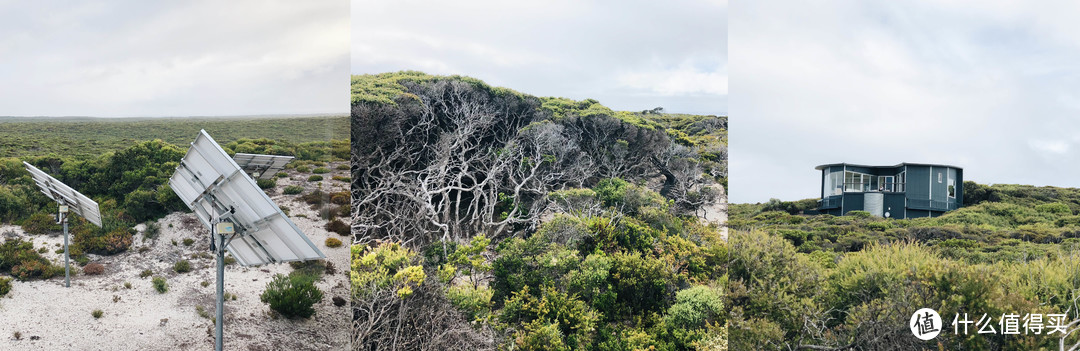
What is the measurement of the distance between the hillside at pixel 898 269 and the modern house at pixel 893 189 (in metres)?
0.12

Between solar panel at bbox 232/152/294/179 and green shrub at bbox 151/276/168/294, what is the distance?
167 cm

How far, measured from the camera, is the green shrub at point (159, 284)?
308 inches

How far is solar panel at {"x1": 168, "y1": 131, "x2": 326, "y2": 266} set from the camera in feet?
18.4

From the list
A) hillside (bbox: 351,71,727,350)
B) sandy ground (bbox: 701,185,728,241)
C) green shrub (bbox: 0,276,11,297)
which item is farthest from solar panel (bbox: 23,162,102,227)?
sandy ground (bbox: 701,185,728,241)

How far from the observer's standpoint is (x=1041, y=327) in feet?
22.5

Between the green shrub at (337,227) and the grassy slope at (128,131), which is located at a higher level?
the grassy slope at (128,131)

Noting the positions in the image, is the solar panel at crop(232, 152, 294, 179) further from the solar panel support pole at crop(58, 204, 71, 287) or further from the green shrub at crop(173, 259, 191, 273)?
the solar panel support pole at crop(58, 204, 71, 287)

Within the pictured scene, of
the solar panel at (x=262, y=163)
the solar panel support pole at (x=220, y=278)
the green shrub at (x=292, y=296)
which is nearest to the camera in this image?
the solar panel support pole at (x=220, y=278)

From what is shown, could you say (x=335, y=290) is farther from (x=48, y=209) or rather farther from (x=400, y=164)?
(x=48, y=209)

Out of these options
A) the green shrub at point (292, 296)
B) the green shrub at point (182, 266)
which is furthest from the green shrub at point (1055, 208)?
the green shrub at point (182, 266)

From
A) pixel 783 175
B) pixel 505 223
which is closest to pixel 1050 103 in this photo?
pixel 783 175

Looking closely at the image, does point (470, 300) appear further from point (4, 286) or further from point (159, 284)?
point (4, 286)

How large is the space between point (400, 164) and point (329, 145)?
198 centimetres

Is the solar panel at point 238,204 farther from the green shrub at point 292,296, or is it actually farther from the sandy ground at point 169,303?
the green shrub at point 292,296
